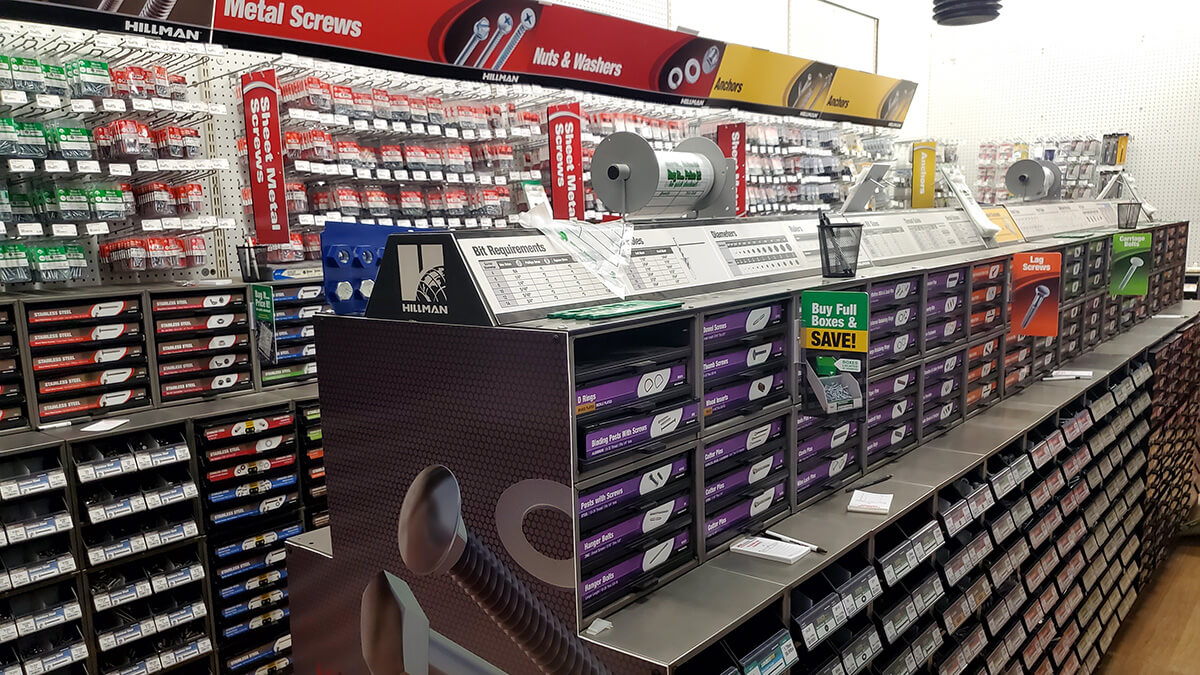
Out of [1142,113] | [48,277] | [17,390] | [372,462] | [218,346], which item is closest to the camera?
[372,462]

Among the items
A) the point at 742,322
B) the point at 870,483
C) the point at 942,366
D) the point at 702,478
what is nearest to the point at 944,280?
the point at 942,366

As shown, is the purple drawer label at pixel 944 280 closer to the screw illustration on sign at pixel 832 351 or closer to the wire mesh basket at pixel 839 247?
the wire mesh basket at pixel 839 247

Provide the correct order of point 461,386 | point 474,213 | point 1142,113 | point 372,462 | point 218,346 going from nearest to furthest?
point 461,386, point 372,462, point 218,346, point 474,213, point 1142,113

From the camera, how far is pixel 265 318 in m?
3.55

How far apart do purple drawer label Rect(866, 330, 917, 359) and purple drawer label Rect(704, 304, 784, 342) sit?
1.66 feet

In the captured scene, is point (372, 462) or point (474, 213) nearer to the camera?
point (372, 462)

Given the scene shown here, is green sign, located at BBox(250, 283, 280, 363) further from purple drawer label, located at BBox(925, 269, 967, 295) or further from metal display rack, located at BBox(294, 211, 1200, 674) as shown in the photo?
purple drawer label, located at BBox(925, 269, 967, 295)

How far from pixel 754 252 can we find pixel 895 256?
0.89 metres

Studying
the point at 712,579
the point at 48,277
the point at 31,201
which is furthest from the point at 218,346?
the point at 712,579

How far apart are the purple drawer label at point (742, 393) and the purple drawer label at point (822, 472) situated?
0.29 metres

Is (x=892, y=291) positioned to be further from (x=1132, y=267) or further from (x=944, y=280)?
(x=1132, y=267)

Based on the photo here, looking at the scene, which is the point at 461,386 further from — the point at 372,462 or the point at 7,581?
the point at 7,581

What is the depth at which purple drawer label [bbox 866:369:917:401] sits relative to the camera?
8.41ft

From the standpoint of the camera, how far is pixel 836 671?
6.31 feet
